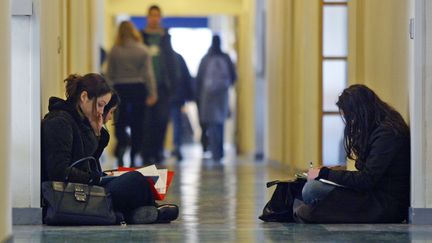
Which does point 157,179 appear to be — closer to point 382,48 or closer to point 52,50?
point 52,50

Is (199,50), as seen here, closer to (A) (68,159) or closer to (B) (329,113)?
(B) (329,113)

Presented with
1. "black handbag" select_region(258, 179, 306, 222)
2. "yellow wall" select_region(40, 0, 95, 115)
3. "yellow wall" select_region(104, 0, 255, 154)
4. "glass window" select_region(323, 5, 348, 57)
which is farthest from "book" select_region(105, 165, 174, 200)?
"yellow wall" select_region(104, 0, 255, 154)

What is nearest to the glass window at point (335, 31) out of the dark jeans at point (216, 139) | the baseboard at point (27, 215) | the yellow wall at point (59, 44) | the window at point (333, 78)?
the window at point (333, 78)

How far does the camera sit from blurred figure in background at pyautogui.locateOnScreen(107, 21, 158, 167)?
1584 centimetres

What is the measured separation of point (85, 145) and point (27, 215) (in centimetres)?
58

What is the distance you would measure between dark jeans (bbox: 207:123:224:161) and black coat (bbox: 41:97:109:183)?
10.5 metres

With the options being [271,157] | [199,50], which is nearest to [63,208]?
[271,157]

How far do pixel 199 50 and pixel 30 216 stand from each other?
2566cm

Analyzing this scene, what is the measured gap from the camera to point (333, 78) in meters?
14.0

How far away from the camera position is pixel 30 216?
28.1 feet

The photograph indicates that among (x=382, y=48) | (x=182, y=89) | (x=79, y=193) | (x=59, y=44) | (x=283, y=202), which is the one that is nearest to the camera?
(x=79, y=193)

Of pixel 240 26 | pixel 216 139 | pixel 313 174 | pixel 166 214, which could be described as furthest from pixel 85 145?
pixel 240 26

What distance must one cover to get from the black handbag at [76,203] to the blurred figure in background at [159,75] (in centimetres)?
870

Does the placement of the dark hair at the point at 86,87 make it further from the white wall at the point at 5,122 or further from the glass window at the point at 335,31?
the glass window at the point at 335,31
